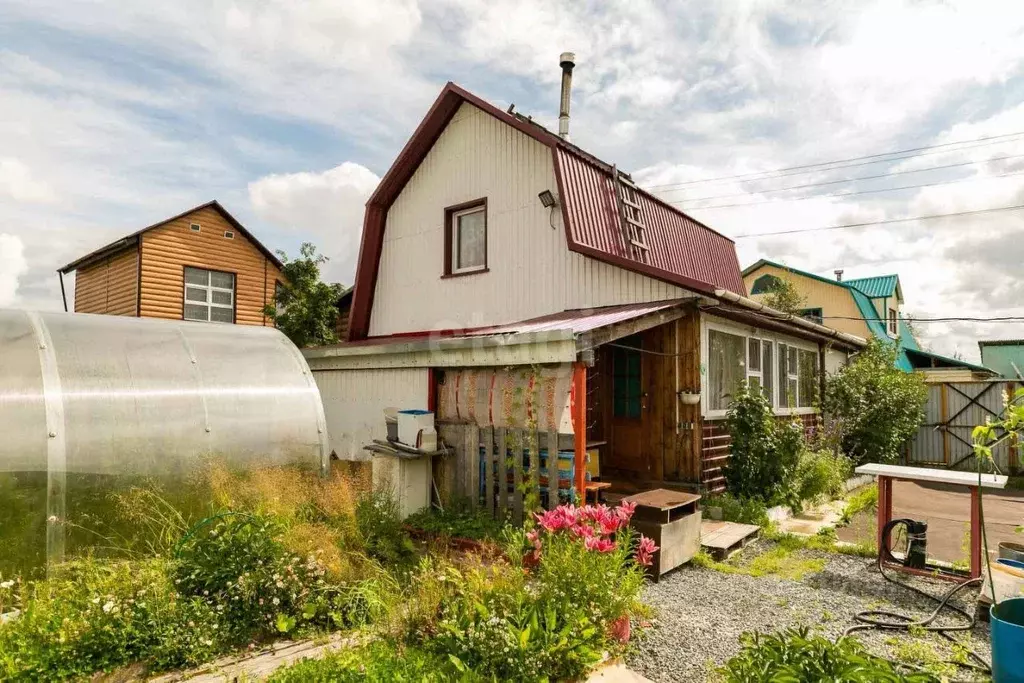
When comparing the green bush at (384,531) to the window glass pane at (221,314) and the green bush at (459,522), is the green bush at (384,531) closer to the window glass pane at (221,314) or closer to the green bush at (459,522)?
the green bush at (459,522)

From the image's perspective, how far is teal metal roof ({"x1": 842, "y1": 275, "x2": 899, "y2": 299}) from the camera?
26.7 meters

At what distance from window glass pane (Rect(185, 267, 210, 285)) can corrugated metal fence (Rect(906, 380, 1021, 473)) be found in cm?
2009

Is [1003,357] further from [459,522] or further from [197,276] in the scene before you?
[197,276]

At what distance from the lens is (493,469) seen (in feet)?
22.4

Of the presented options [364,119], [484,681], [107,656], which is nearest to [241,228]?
[364,119]

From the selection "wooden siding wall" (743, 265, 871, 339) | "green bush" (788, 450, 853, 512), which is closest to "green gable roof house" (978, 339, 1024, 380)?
"wooden siding wall" (743, 265, 871, 339)

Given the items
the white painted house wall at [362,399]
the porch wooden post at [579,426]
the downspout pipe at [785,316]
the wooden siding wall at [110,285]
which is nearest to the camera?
the porch wooden post at [579,426]

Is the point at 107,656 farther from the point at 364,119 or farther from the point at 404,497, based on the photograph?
the point at 364,119

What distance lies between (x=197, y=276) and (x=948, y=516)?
63.0 feet

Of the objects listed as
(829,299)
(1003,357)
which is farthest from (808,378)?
(1003,357)

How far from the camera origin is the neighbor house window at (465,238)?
445 inches

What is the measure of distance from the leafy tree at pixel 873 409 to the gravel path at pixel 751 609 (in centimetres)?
767

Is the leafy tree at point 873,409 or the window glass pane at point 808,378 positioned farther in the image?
the leafy tree at point 873,409

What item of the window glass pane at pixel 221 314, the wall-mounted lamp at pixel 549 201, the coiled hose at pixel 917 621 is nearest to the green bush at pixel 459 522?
the coiled hose at pixel 917 621
